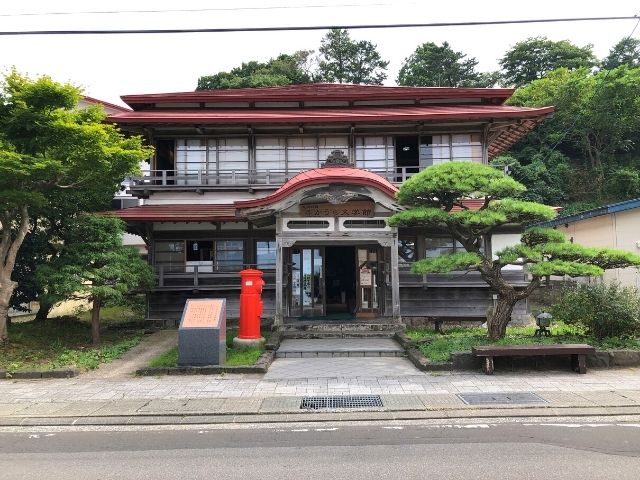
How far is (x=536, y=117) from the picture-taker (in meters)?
16.8

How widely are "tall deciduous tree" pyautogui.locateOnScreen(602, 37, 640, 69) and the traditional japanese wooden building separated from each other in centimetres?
4134

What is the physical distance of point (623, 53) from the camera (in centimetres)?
4947

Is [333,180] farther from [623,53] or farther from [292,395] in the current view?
[623,53]

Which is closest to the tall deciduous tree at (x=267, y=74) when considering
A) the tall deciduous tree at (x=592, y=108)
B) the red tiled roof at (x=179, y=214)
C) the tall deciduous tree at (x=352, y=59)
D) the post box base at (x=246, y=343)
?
the tall deciduous tree at (x=352, y=59)

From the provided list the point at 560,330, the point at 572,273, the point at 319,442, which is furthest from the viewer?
the point at 560,330

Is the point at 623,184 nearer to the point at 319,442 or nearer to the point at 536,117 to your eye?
the point at 536,117

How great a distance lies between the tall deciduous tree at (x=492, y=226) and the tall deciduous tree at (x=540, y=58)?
44263mm

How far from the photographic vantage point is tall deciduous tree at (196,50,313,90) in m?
44.0

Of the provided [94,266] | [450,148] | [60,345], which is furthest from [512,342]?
[60,345]

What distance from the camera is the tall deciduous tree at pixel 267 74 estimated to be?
1732 inches

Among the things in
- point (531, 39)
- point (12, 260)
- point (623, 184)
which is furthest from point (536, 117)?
point (531, 39)

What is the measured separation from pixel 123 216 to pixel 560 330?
1419cm

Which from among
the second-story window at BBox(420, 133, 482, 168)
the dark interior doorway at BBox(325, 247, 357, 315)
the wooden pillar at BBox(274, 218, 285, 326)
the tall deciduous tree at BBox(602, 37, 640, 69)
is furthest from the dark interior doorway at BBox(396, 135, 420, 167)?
the tall deciduous tree at BBox(602, 37, 640, 69)

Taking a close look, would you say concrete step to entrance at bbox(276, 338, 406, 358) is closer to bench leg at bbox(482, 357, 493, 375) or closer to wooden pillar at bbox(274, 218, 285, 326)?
wooden pillar at bbox(274, 218, 285, 326)
